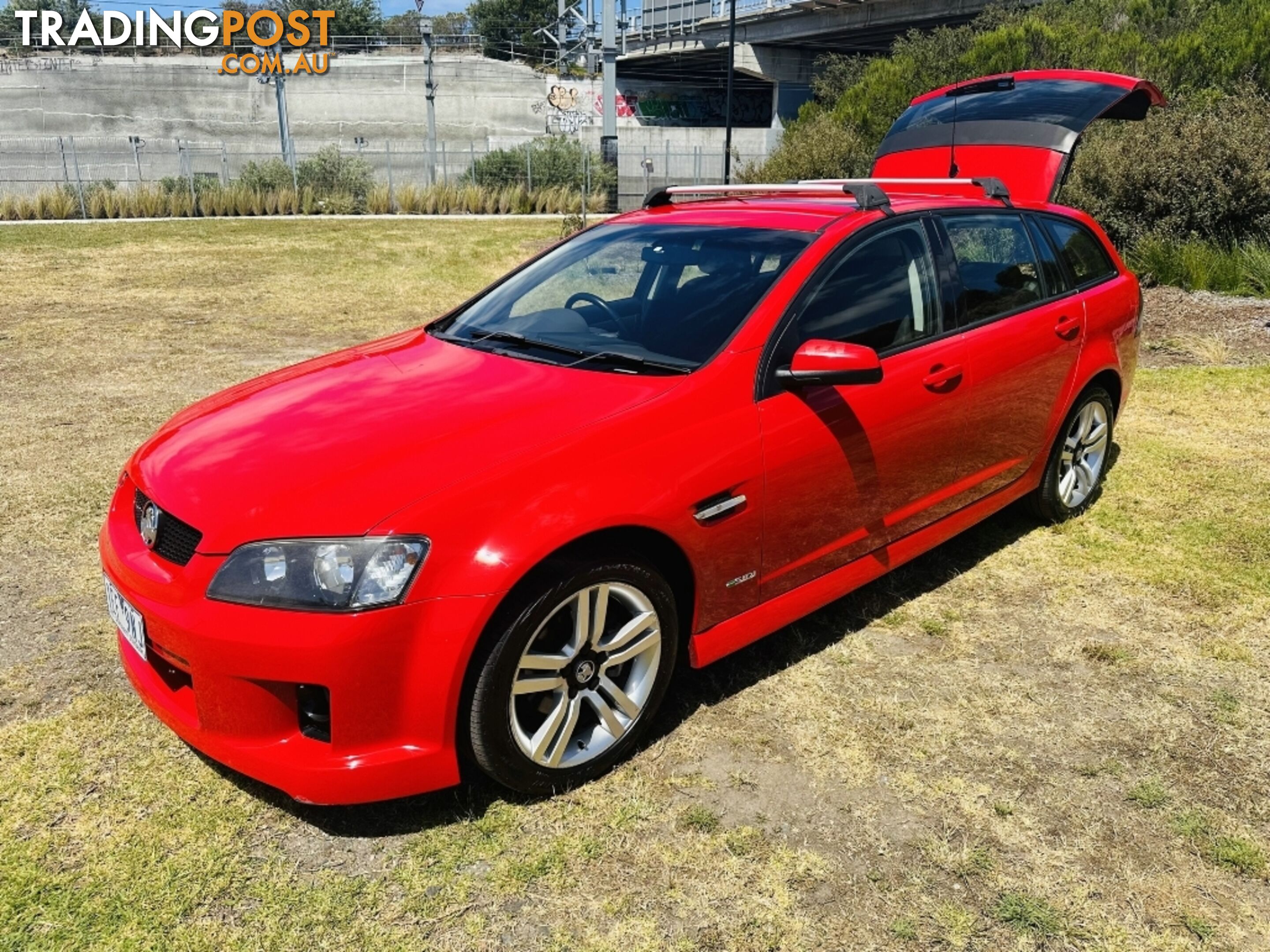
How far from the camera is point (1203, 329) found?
943 centimetres

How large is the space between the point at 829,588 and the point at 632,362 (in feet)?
3.60

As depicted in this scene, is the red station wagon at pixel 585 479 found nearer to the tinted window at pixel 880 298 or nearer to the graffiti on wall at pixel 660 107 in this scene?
the tinted window at pixel 880 298

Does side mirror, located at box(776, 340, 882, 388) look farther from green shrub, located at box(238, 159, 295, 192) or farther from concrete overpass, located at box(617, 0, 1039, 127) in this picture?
concrete overpass, located at box(617, 0, 1039, 127)

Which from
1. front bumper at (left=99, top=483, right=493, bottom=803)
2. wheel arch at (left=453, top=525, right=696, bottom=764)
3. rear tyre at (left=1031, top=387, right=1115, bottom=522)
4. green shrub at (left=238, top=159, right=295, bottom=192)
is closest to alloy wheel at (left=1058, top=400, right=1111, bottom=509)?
rear tyre at (left=1031, top=387, right=1115, bottom=522)

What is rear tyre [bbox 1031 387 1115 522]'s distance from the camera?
15.6ft

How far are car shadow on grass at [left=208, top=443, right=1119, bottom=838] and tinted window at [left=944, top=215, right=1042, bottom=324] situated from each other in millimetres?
1181

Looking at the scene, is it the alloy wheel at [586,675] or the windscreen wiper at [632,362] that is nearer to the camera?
the alloy wheel at [586,675]

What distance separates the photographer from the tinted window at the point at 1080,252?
15.5ft

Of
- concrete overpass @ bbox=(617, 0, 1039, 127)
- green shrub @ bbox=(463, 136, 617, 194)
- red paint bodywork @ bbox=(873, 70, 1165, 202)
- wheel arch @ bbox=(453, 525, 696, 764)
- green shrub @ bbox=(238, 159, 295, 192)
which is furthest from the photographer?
concrete overpass @ bbox=(617, 0, 1039, 127)

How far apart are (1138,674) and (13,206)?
26362mm

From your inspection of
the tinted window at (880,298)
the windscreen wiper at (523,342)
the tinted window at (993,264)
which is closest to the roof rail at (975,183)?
the tinted window at (993,264)

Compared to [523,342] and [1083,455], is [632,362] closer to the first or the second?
[523,342]

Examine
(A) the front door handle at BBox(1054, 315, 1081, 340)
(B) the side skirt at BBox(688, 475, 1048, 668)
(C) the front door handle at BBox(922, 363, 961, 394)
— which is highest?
(A) the front door handle at BBox(1054, 315, 1081, 340)

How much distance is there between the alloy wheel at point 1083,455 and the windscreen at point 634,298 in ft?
6.93
